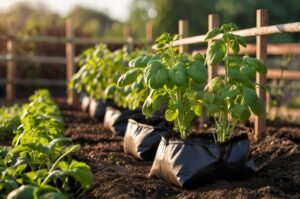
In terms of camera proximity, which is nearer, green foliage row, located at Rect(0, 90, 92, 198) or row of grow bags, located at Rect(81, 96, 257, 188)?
green foliage row, located at Rect(0, 90, 92, 198)

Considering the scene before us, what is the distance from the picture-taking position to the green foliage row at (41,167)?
3277 millimetres

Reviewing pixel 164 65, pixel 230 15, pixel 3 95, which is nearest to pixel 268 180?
pixel 164 65

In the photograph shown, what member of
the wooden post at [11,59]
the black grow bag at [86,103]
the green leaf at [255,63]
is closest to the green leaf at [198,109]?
the green leaf at [255,63]

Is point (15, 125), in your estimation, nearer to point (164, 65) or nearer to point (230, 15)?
point (164, 65)

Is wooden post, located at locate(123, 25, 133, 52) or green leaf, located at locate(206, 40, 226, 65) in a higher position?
wooden post, located at locate(123, 25, 133, 52)

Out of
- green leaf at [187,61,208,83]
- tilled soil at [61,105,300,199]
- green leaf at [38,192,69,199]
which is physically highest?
green leaf at [187,61,208,83]

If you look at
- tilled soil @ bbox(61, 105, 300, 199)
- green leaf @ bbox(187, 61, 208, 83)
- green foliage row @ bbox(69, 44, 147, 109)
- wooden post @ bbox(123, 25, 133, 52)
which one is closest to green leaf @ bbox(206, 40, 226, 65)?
green leaf @ bbox(187, 61, 208, 83)

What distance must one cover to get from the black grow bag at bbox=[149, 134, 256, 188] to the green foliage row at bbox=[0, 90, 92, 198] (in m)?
0.63

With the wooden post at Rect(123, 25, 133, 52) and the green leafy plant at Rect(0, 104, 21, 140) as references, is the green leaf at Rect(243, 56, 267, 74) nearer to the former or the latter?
the green leafy plant at Rect(0, 104, 21, 140)

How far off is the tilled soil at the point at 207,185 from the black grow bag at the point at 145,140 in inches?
3.2

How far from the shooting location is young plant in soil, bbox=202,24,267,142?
4301 millimetres

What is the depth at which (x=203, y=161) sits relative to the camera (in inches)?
169

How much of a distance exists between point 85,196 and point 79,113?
5890 mm

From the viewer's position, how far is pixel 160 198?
4.04m
